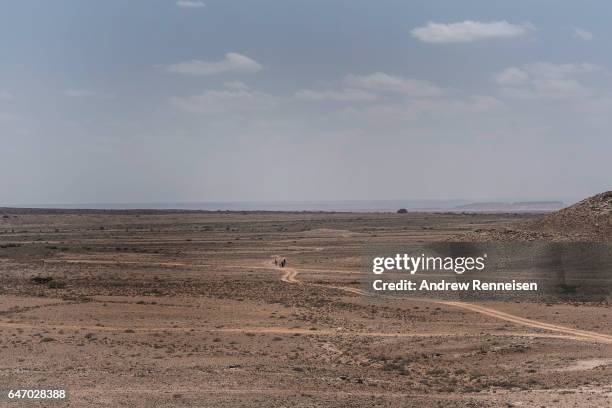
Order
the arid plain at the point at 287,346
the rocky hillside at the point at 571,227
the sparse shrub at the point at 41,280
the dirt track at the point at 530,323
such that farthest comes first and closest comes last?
the sparse shrub at the point at 41,280 < the rocky hillside at the point at 571,227 < the dirt track at the point at 530,323 < the arid plain at the point at 287,346

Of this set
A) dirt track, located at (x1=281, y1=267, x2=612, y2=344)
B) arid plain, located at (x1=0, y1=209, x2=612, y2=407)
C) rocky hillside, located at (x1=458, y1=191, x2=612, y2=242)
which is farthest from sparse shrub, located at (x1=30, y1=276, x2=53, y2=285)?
rocky hillside, located at (x1=458, y1=191, x2=612, y2=242)

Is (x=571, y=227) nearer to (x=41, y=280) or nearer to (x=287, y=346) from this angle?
(x=287, y=346)

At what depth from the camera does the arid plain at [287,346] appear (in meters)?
17.0

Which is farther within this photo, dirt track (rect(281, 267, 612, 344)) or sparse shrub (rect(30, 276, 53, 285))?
sparse shrub (rect(30, 276, 53, 285))

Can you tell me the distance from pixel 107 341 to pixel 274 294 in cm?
1655

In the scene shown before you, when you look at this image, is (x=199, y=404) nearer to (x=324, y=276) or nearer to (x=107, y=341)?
(x=107, y=341)

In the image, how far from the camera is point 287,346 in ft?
79.3

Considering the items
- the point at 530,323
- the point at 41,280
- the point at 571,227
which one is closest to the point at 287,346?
the point at 530,323

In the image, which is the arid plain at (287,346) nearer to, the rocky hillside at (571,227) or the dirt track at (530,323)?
the dirt track at (530,323)

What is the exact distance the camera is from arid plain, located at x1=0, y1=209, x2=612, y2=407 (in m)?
17.0

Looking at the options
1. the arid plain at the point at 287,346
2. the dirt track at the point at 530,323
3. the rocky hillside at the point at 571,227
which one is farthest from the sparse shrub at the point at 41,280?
the rocky hillside at the point at 571,227

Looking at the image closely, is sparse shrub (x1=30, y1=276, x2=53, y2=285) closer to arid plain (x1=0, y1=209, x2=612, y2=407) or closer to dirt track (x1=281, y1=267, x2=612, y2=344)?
arid plain (x1=0, y1=209, x2=612, y2=407)

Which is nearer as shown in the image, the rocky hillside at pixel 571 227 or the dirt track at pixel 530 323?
the dirt track at pixel 530 323

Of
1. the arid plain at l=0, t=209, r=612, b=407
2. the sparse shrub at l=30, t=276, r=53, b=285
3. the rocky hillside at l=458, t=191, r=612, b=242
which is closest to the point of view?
the arid plain at l=0, t=209, r=612, b=407
